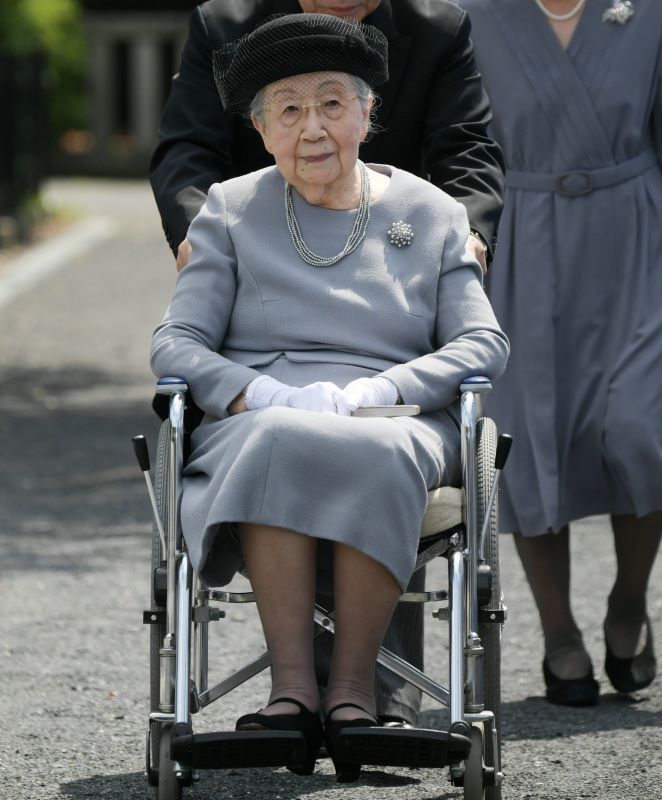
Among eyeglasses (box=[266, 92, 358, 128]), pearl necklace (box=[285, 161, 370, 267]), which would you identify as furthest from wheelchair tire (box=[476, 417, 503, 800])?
eyeglasses (box=[266, 92, 358, 128])

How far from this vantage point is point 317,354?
13.5 ft

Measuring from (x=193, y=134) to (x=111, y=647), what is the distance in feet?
5.72

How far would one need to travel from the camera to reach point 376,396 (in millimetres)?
3955

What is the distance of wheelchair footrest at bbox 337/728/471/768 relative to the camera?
3572 millimetres

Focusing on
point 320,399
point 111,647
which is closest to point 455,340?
point 320,399

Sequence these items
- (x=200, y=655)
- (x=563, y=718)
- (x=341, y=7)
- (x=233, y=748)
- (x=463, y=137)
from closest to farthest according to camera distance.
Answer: (x=233, y=748), (x=200, y=655), (x=341, y=7), (x=463, y=137), (x=563, y=718)

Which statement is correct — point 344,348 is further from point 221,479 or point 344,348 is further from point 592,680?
point 592,680

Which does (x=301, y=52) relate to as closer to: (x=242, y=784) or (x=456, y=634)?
(x=456, y=634)

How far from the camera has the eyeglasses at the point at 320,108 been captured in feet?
13.5

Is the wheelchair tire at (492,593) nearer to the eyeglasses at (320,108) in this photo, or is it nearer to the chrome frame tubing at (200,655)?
the chrome frame tubing at (200,655)

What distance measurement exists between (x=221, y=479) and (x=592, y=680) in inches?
69.3

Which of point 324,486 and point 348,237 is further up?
point 348,237

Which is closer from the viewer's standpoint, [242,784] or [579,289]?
[242,784]

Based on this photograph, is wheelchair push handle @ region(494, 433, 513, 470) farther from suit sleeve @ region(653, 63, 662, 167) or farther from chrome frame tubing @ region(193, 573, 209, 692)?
suit sleeve @ region(653, 63, 662, 167)
